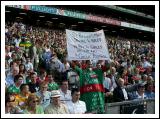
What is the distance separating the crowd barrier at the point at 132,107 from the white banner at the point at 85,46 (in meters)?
1.92

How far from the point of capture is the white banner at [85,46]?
9.77m

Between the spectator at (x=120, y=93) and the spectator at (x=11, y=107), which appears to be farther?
the spectator at (x=120, y=93)

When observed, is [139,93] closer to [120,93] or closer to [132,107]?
[120,93]

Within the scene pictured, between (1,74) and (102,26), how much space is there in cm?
2752

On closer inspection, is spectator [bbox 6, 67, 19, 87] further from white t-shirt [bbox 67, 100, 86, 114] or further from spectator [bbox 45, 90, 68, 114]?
spectator [bbox 45, 90, 68, 114]

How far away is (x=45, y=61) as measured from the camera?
11766 millimetres

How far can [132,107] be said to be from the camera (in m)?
7.88

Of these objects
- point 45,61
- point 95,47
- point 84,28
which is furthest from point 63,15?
point 95,47

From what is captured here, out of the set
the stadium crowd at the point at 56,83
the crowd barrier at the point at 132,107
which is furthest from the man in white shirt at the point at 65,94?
the crowd barrier at the point at 132,107

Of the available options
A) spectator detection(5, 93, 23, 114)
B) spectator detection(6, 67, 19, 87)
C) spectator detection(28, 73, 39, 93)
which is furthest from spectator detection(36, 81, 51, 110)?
spectator detection(6, 67, 19, 87)

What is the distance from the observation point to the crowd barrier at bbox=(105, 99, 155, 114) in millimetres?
7637

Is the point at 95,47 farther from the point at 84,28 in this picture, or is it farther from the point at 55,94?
the point at 84,28

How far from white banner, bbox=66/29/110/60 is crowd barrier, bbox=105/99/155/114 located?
1.92 metres

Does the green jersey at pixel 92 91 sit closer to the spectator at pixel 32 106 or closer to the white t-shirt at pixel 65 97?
the white t-shirt at pixel 65 97
